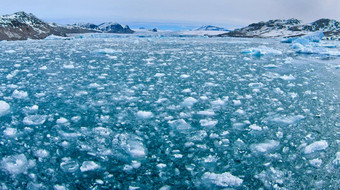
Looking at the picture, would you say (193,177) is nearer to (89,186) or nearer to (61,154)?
(89,186)

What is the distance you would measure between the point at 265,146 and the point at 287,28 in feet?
268

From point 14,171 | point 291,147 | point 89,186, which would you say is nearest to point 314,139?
point 291,147

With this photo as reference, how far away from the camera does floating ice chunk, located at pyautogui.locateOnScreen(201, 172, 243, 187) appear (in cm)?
195

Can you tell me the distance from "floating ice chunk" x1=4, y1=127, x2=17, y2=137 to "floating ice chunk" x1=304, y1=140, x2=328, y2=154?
11.4ft

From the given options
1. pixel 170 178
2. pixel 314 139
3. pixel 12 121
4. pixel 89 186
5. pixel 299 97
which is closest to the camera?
pixel 89 186

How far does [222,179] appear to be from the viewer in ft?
6.54

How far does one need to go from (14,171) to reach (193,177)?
166cm

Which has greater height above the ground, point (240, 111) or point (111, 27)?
point (111, 27)

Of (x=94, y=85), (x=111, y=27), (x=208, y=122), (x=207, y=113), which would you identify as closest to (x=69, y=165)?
(x=208, y=122)

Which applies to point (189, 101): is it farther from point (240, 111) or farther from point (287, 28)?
point (287, 28)

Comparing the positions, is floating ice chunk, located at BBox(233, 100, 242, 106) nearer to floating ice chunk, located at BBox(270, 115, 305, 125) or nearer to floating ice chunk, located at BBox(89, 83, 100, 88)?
floating ice chunk, located at BBox(270, 115, 305, 125)

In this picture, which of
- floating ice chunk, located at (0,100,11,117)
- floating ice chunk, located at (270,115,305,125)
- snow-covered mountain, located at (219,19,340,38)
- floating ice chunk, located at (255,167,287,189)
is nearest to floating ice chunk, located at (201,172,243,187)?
floating ice chunk, located at (255,167,287,189)

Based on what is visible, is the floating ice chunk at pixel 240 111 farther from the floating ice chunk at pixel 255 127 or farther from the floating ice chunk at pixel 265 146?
the floating ice chunk at pixel 265 146

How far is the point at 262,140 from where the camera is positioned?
2.69 m
